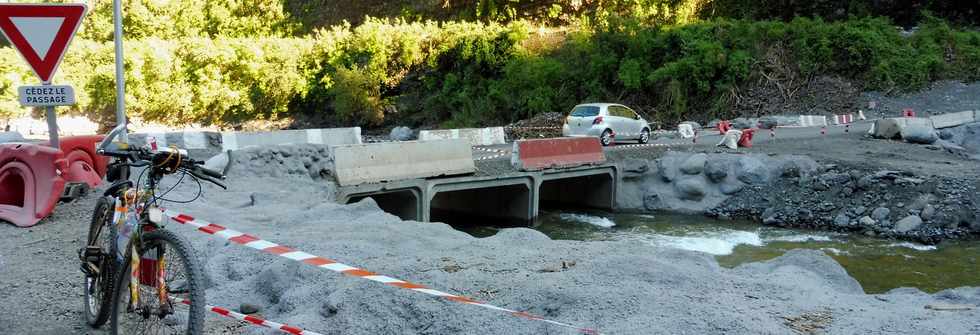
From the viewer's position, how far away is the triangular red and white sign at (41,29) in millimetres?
7219

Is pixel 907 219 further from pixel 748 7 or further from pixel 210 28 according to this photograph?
pixel 210 28

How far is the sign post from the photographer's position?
23.7ft

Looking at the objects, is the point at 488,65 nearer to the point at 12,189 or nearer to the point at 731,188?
the point at 731,188

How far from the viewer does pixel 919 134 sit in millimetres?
23625

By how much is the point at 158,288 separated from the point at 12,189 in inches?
253

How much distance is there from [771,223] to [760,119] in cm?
1277

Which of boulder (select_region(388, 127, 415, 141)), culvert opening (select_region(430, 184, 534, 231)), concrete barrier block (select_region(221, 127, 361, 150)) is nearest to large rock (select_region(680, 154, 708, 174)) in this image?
culvert opening (select_region(430, 184, 534, 231))

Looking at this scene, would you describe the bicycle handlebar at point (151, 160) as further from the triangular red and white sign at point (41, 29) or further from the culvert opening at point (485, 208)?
the culvert opening at point (485, 208)

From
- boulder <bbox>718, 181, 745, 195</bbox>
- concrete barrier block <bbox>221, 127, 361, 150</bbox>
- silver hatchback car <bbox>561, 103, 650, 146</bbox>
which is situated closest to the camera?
concrete barrier block <bbox>221, 127, 361, 150</bbox>

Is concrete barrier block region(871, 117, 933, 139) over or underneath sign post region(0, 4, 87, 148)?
underneath

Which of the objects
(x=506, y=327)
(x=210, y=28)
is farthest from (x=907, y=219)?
(x=210, y=28)

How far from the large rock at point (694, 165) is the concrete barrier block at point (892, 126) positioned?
783cm

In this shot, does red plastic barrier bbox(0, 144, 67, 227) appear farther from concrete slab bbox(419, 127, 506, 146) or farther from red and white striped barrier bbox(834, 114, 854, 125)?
red and white striped barrier bbox(834, 114, 854, 125)

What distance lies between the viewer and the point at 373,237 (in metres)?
8.41
